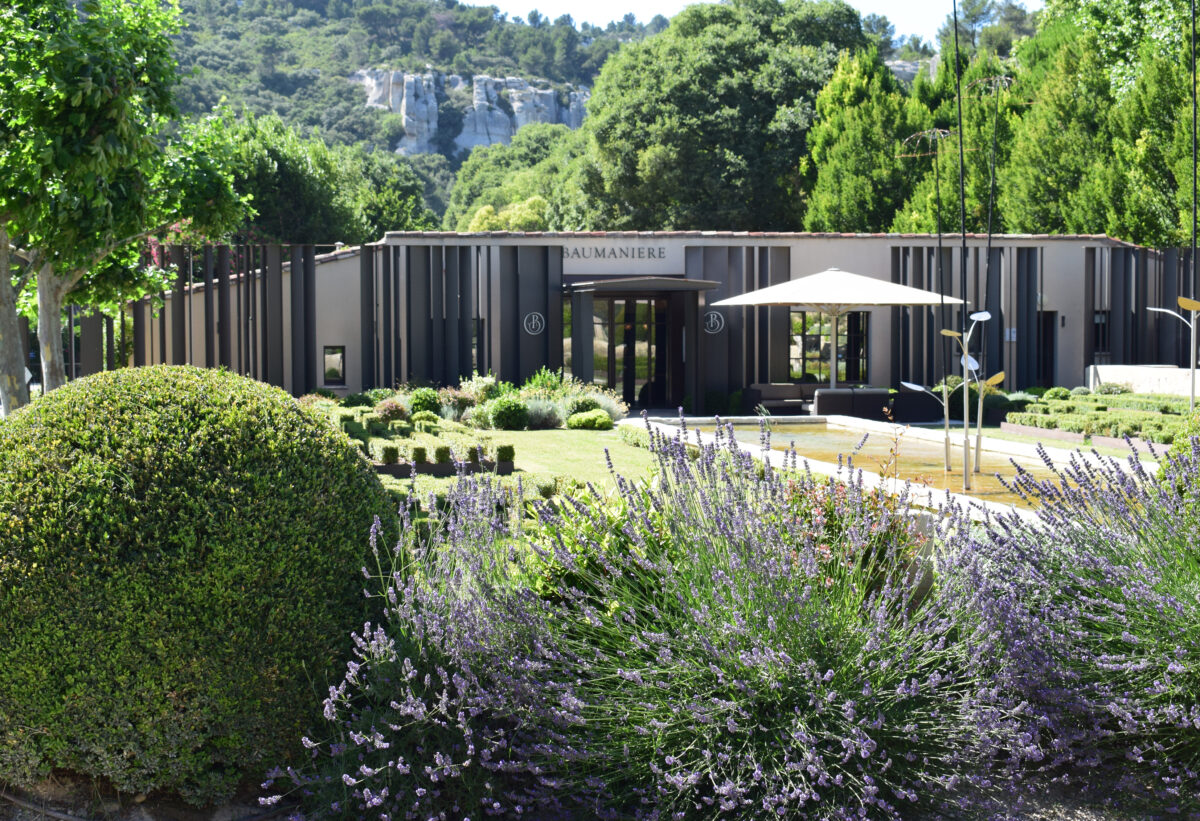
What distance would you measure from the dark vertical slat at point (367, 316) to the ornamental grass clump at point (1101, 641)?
16906 mm

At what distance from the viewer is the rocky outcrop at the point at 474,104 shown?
106375 mm

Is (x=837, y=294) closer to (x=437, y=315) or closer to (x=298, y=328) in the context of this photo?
(x=437, y=315)

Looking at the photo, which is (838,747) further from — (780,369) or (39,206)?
(780,369)

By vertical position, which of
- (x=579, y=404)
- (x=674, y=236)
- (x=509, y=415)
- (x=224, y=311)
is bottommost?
(x=509, y=415)

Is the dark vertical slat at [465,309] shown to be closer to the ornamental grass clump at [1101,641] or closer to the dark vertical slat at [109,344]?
the dark vertical slat at [109,344]

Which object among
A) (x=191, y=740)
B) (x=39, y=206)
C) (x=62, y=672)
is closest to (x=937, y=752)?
(x=191, y=740)

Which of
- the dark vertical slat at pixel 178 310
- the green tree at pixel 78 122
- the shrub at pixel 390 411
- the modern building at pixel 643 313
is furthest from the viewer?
the modern building at pixel 643 313

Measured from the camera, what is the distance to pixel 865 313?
21656 millimetres

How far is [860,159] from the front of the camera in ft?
106

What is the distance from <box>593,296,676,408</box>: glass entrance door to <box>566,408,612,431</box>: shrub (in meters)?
4.74

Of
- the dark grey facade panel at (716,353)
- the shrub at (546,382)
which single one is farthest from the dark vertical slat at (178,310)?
the dark grey facade panel at (716,353)

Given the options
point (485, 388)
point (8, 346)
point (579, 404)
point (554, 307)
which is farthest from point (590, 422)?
point (8, 346)

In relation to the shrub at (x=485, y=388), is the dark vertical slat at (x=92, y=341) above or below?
above

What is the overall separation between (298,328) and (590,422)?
20.4ft
